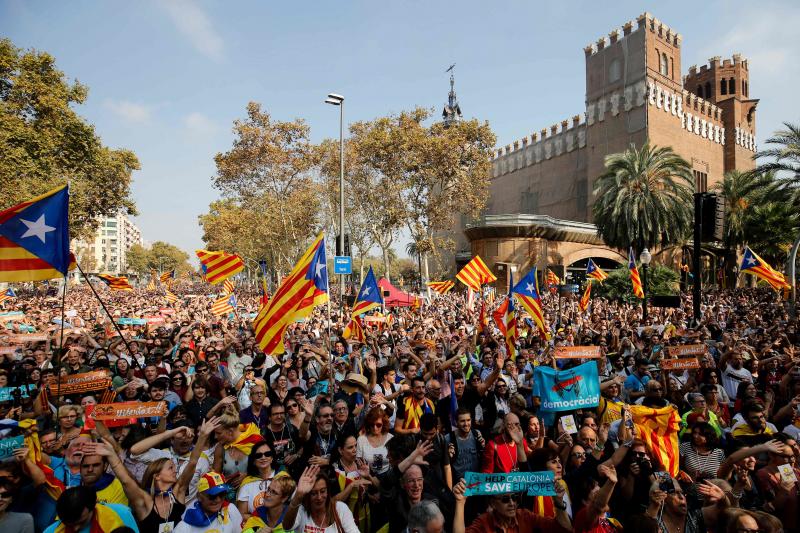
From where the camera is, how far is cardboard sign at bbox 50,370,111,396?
672 centimetres

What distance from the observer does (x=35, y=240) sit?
19.6 ft

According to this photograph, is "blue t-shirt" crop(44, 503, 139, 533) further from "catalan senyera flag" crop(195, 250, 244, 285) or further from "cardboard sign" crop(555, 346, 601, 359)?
"catalan senyera flag" crop(195, 250, 244, 285)

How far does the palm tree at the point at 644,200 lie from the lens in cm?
3631

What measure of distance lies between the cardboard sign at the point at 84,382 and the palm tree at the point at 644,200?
34.8 meters

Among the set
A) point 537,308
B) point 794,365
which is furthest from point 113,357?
point 794,365

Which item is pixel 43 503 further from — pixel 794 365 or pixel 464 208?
pixel 464 208

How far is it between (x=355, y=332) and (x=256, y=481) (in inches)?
322

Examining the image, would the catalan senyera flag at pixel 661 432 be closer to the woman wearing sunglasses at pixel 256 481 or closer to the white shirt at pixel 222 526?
the woman wearing sunglasses at pixel 256 481

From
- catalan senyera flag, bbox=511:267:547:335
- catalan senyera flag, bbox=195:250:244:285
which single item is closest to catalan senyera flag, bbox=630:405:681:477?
catalan senyera flag, bbox=511:267:547:335

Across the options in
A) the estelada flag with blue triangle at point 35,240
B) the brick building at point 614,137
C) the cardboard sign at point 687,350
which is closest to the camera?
the estelada flag with blue triangle at point 35,240

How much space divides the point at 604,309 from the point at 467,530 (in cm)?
2163

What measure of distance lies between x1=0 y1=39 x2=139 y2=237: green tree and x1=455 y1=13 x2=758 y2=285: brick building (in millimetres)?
29665

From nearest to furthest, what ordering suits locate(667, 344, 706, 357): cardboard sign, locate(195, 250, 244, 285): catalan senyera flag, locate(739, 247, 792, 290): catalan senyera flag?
locate(667, 344, 706, 357): cardboard sign, locate(195, 250, 244, 285): catalan senyera flag, locate(739, 247, 792, 290): catalan senyera flag

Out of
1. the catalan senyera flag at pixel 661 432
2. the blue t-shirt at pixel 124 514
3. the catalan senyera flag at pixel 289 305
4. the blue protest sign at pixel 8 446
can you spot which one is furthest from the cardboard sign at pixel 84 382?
the catalan senyera flag at pixel 661 432
